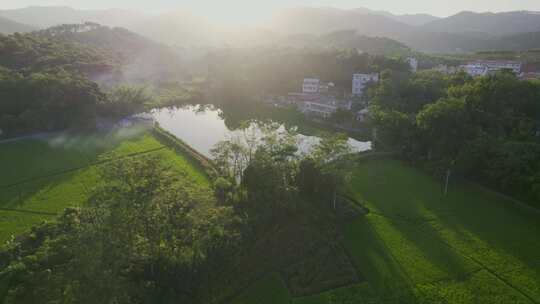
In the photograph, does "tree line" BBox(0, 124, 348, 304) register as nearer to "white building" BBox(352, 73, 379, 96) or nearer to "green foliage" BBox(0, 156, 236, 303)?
"green foliage" BBox(0, 156, 236, 303)

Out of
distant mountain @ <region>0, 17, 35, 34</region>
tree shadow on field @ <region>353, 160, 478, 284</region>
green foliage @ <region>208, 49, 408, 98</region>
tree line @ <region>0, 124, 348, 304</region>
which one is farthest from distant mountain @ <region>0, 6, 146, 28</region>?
tree line @ <region>0, 124, 348, 304</region>

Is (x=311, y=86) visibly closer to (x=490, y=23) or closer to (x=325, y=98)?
(x=325, y=98)

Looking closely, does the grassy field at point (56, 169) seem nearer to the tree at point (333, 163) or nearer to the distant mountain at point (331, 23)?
the tree at point (333, 163)

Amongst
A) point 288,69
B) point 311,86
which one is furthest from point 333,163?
point 288,69

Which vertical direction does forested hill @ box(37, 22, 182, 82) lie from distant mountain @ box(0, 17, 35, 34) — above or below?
below

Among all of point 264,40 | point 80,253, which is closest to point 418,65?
point 80,253

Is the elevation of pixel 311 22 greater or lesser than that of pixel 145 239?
greater

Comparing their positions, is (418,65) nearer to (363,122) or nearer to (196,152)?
(363,122)
